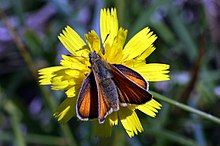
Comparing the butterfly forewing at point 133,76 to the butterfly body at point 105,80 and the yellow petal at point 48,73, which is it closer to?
the butterfly body at point 105,80

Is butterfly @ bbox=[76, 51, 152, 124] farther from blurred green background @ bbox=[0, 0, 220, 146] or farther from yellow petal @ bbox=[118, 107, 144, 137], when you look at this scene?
blurred green background @ bbox=[0, 0, 220, 146]

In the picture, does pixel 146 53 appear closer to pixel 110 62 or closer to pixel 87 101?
pixel 110 62

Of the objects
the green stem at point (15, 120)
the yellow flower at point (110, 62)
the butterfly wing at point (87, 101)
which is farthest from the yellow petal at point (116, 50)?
the green stem at point (15, 120)

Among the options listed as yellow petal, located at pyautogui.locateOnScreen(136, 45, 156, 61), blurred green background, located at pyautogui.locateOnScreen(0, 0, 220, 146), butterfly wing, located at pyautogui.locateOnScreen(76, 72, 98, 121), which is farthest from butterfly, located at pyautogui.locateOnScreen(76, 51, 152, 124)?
blurred green background, located at pyautogui.locateOnScreen(0, 0, 220, 146)

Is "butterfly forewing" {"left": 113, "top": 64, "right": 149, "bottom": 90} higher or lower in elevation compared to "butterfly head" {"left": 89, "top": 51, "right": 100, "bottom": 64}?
lower

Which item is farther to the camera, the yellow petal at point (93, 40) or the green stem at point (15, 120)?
the green stem at point (15, 120)

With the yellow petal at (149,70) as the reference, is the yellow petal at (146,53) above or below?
above

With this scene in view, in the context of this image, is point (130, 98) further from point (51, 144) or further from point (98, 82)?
point (51, 144)
